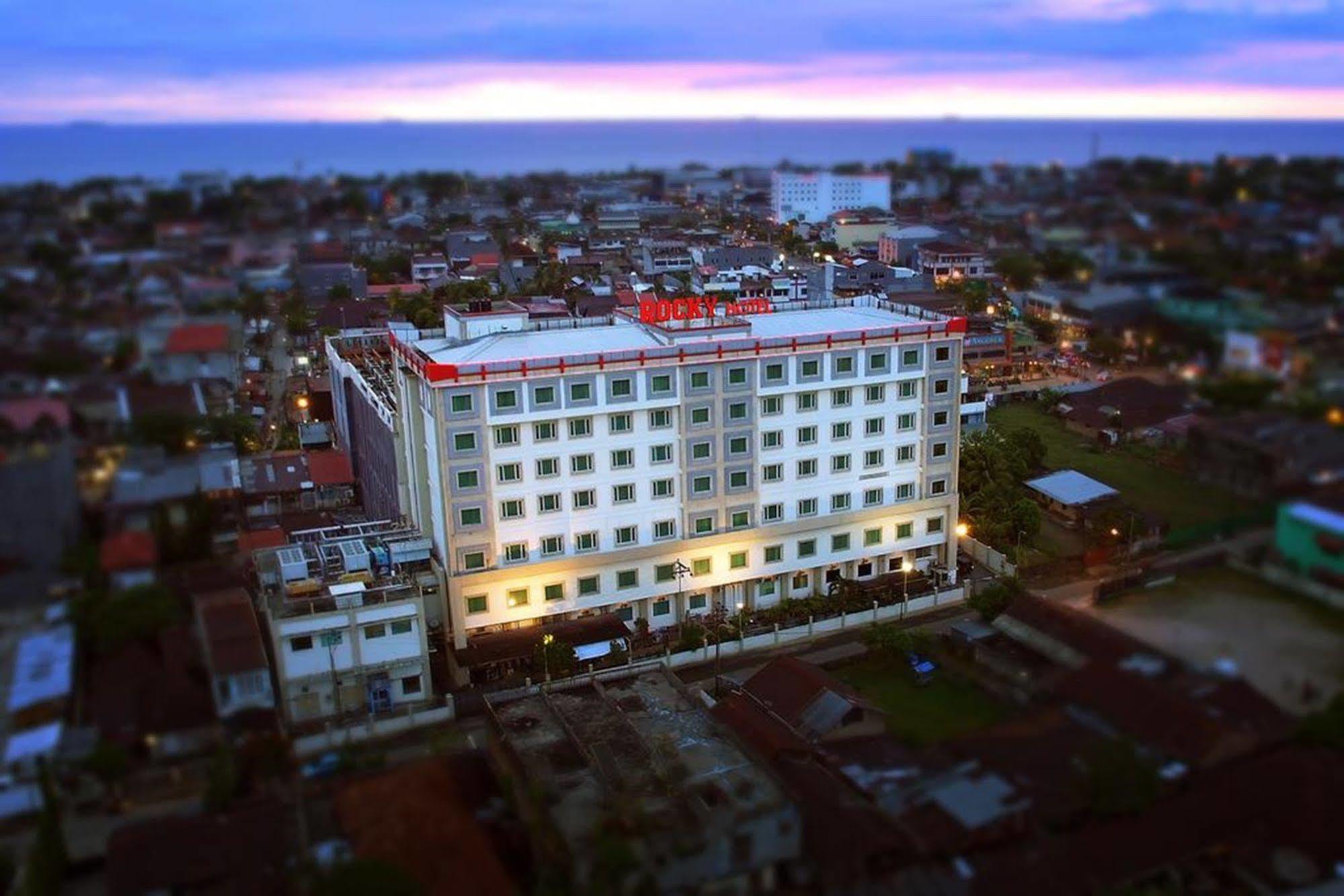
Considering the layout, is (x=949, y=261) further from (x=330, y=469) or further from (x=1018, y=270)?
(x=330, y=469)

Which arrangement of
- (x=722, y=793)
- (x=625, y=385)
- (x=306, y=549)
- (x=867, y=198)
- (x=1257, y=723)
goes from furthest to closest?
(x=867, y=198), (x=625, y=385), (x=306, y=549), (x=722, y=793), (x=1257, y=723)

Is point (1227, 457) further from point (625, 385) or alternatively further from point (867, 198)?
point (867, 198)

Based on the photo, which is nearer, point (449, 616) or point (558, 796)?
point (558, 796)

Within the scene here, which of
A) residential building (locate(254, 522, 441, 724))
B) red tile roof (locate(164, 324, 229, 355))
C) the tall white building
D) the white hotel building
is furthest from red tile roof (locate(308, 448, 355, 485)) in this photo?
the tall white building

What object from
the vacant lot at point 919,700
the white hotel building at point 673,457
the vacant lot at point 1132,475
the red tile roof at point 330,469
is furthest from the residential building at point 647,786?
the red tile roof at point 330,469

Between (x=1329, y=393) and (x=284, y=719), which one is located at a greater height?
(x=1329, y=393)

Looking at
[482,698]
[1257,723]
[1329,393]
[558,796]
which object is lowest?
[482,698]

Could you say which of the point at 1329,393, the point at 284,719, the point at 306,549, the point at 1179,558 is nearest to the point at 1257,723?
the point at 1179,558
